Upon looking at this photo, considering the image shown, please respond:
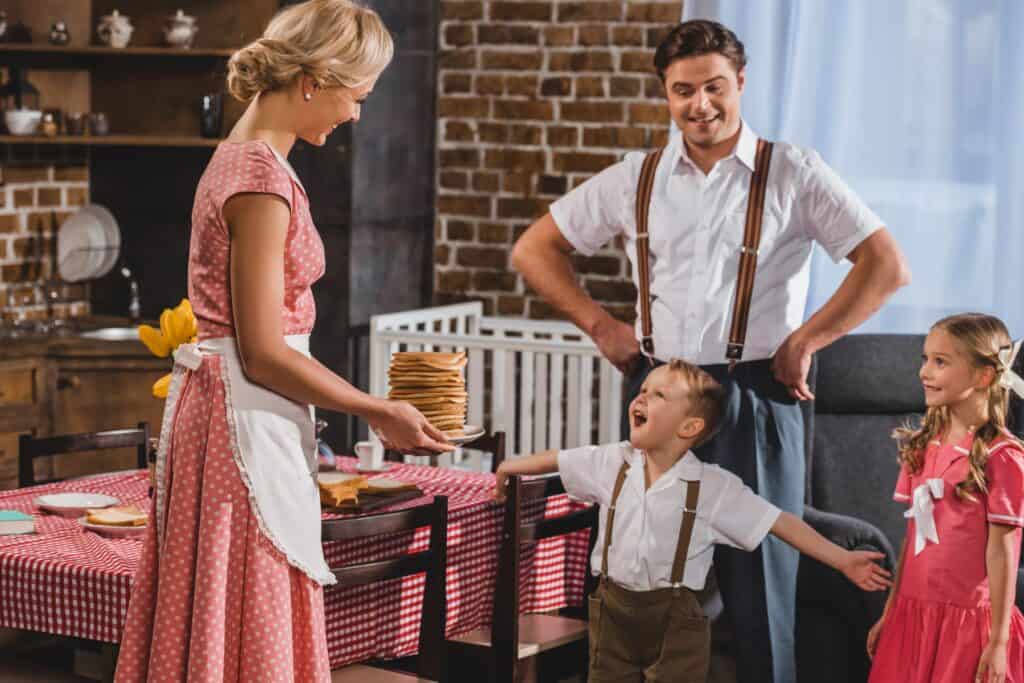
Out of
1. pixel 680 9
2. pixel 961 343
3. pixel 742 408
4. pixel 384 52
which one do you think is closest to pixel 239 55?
pixel 384 52

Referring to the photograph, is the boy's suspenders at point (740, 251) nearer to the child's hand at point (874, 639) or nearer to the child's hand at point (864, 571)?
the child's hand at point (864, 571)

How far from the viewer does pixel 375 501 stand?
2904 mm

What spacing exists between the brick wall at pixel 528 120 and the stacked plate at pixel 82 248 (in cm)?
111

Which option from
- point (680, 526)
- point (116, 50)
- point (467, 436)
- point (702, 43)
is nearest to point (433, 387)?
point (467, 436)

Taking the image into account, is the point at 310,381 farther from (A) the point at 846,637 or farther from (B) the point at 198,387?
(A) the point at 846,637

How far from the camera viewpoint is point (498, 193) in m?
5.17

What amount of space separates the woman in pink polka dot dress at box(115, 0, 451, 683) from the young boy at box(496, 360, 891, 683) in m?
0.73

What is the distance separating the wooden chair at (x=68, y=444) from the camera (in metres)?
3.19

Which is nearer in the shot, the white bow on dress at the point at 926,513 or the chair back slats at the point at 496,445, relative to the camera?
the white bow on dress at the point at 926,513

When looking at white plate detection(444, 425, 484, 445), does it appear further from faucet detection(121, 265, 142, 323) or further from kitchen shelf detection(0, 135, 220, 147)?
faucet detection(121, 265, 142, 323)

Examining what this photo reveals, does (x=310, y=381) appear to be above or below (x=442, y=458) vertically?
above

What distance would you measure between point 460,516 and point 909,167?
7.16 feet

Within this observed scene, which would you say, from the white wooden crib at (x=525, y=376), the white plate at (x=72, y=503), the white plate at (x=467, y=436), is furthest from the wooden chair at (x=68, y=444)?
the white wooden crib at (x=525, y=376)

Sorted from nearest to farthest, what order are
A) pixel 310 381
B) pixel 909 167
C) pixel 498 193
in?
pixel 310 381, pixel 909 167, pixel 498 193
